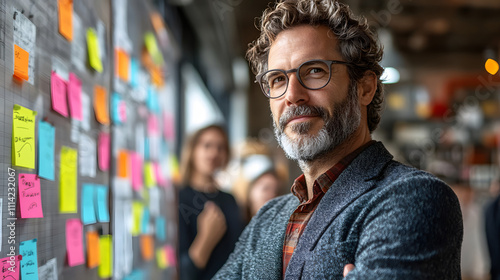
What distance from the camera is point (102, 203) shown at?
1510 millimetres

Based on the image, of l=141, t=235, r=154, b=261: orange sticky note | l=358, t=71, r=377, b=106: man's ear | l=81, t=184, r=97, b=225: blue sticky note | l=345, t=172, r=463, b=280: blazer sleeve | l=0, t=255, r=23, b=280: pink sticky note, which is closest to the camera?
l=345, t=172, r=463, b=280: blazer sleeve

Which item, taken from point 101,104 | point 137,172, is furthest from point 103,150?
point 137,172


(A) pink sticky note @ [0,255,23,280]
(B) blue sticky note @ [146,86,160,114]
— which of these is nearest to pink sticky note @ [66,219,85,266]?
(A) pink sticky note @ [0,255,23,280]

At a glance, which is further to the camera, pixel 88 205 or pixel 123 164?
pixel 123 164

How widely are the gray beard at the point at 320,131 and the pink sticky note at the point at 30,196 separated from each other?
0.53m

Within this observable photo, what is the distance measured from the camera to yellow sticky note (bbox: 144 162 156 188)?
7.58 feet

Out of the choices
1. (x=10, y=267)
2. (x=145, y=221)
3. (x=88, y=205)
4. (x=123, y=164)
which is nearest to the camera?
(x=10, y=267)

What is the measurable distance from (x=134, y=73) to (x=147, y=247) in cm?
79

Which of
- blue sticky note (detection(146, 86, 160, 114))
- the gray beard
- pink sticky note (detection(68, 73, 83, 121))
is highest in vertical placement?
blue sticky note (detection(146, 86, 160, 114))

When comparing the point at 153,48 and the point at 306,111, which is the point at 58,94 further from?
the point at 153,48

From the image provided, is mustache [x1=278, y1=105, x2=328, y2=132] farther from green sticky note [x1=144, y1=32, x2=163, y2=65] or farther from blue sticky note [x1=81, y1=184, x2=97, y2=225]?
green sticky note [x1=144, y1=32, x2=163, y2=65]

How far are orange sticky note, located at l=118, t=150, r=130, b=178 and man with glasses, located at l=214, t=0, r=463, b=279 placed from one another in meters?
0.70

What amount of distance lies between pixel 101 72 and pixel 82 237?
50 cm

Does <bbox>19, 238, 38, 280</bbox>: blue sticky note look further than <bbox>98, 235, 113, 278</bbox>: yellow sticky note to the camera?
No
